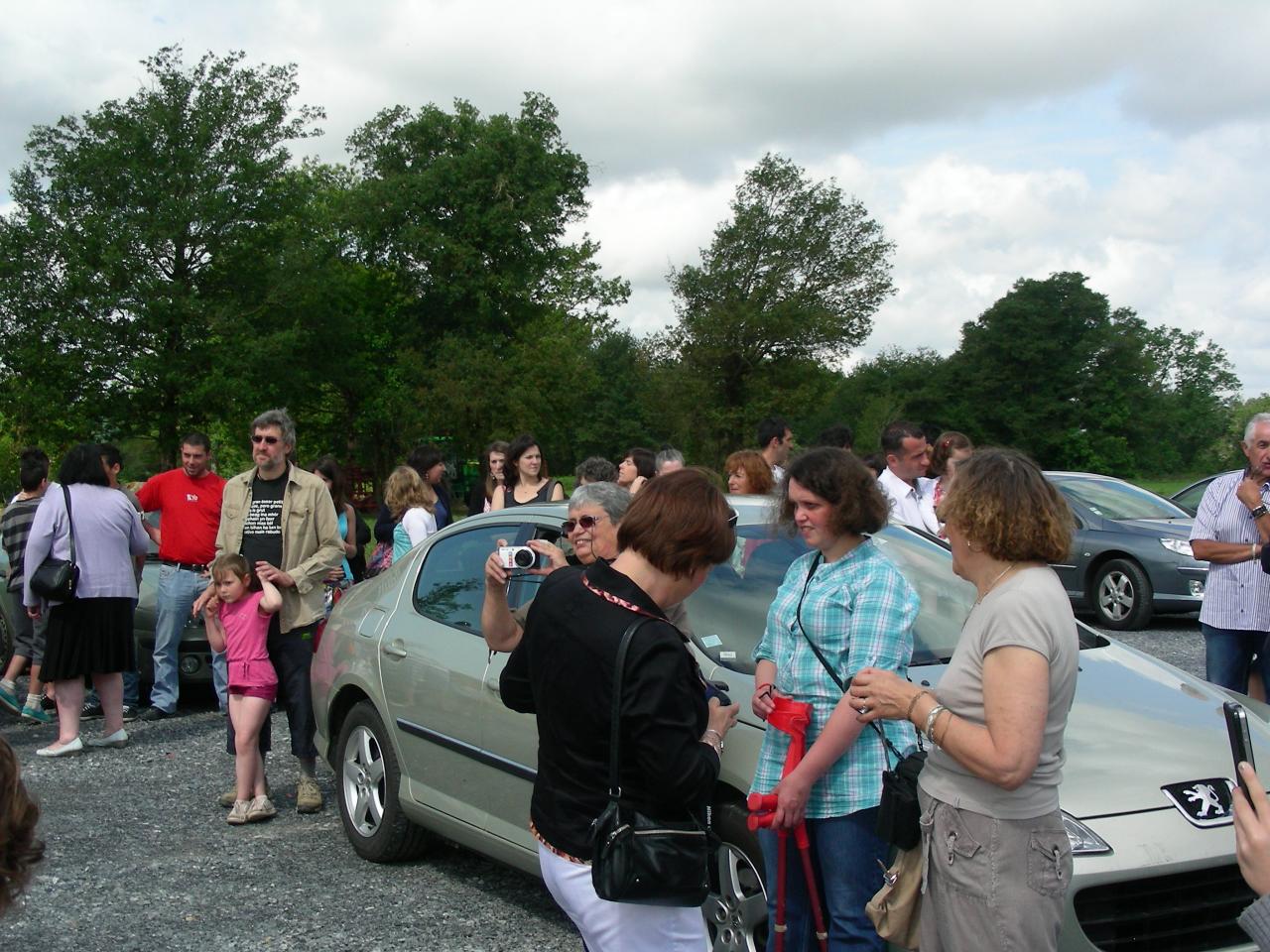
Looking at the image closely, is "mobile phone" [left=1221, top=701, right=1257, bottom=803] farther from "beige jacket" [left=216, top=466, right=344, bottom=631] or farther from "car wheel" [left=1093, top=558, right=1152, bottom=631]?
"car wheel" [left=1093, top=558, right=1152, bottom=631]

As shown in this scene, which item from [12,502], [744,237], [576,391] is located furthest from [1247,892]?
[744,237]

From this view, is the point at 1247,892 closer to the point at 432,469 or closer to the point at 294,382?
the point at 432,469

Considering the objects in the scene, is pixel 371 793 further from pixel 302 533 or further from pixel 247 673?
pixel 302 533

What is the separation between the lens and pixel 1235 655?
20.4 feet

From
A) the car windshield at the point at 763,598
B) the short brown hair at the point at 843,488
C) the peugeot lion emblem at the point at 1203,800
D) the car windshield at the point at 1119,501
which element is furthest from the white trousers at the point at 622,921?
the car windshield at the point at 1119,501

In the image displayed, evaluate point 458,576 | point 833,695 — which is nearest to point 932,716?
point 833,695

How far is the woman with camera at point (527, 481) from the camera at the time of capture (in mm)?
8250

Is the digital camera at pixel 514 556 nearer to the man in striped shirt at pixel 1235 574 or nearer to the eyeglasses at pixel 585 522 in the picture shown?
the eyeglasses at pixel 585 522

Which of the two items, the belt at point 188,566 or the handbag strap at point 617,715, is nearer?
the handbag strap at point 617,715

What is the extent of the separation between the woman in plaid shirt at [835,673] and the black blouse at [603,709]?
0.65 m

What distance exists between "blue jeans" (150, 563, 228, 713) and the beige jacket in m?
2.03

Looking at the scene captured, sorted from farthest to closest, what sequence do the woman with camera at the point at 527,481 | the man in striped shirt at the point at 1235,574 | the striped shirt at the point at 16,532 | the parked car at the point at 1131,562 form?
the parked car at the point at 1131,562, the striped shirt at the point at 16,532, the woman with camera at the point at 527,481, the man in striped shirt at the point at 1235,574

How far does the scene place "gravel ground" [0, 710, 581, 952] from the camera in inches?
189

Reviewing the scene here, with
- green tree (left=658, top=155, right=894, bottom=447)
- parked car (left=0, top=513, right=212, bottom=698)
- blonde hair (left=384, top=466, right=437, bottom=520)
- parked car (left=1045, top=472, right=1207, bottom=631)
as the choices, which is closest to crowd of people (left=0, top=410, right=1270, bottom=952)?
blonde hair (left=384, top=466, right=437, bottom=520)
